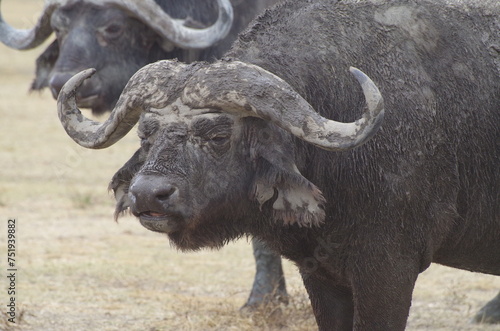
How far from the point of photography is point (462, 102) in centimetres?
562

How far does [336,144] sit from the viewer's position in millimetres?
4875

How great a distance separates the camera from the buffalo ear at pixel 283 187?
16.6 ft

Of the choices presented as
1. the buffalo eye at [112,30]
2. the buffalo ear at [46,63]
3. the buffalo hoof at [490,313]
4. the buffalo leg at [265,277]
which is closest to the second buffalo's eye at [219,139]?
the buffalo leg at [265,277]

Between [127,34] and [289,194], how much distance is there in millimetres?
4316

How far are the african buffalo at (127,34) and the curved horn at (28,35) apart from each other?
14.7 inches

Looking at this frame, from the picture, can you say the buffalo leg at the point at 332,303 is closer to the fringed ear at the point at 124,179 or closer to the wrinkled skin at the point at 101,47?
the fringed ear at the point at 124,179

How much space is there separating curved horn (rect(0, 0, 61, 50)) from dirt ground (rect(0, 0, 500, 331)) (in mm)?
1974

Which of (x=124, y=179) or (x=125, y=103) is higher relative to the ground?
(x=125, y=103)

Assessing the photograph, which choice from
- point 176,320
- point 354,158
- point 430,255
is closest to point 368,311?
point 430,255

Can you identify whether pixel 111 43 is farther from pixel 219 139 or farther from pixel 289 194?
pixel 289 194

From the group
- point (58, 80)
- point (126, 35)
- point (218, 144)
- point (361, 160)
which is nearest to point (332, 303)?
point (361, 160)

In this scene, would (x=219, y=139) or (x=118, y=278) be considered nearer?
(x=219, y=139)

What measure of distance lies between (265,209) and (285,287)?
3.20 meters

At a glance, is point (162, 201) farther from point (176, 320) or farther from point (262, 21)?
point (176, 320)
